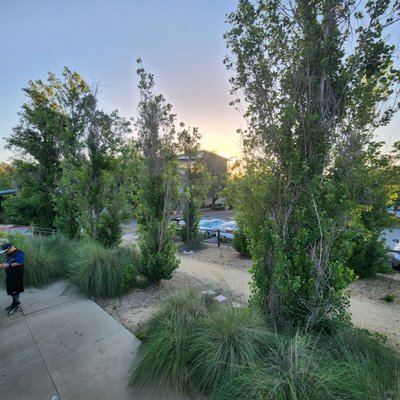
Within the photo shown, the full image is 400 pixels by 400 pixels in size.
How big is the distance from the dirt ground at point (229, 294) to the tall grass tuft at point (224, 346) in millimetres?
1326

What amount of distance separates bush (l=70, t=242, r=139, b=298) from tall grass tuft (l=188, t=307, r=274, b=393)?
8.96ft

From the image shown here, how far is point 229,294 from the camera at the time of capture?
4.66 m

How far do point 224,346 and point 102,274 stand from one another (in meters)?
3.45

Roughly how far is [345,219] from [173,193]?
11.9ft

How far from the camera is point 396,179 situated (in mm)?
2770

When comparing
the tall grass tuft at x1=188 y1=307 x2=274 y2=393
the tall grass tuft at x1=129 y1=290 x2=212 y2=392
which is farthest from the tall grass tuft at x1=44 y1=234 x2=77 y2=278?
the tall grass tuft at x1=188 y1=307 x2=274 y2=393

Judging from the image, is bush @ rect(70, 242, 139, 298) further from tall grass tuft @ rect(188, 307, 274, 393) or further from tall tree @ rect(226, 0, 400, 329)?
tall tree @ rect(226, 0, 400, 329)

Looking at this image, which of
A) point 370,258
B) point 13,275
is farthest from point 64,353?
point 370,258

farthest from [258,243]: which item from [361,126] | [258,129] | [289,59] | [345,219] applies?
[289,59]

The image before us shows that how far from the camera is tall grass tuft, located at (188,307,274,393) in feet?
6.89

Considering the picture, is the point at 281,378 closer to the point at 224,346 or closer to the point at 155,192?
the point at 224,346

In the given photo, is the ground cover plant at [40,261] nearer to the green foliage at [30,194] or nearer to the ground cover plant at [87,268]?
the ground cover plant at [87,268]

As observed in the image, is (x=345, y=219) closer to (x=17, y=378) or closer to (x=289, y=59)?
(x=289, y=59)

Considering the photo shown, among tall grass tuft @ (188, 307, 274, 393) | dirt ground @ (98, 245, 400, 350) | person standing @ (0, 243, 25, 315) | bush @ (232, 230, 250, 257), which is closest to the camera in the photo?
tall grass tuft @ (188, 307, 274, 393)
